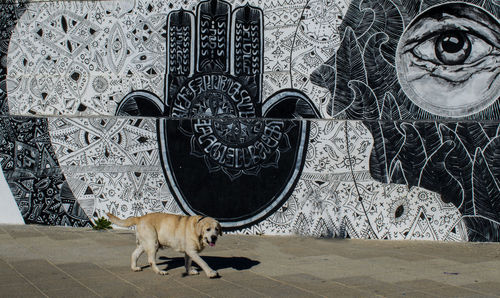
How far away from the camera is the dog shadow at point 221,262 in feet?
25.4

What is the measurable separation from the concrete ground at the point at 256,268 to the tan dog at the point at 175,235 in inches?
7.3

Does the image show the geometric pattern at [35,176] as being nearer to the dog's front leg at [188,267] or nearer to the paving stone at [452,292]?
the dog's front leg at [188,267]

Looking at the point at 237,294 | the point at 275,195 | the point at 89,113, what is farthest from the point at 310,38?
the point at 237,294

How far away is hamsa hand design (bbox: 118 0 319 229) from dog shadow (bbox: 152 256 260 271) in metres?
1.81

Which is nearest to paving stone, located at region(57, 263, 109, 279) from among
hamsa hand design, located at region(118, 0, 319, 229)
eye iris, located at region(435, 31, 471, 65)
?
hamsa hand design, located at region(118, 0, 319, 229)

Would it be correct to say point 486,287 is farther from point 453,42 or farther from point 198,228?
point 453,42

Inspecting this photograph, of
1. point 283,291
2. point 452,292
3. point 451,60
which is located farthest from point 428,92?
point 283,291

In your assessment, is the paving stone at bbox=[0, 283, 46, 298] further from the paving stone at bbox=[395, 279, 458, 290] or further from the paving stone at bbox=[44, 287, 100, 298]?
the paving stone at bbox=[395, 279, 458, 290]

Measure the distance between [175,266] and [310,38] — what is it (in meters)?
4.28

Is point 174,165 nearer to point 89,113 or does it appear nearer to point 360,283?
point 89,113

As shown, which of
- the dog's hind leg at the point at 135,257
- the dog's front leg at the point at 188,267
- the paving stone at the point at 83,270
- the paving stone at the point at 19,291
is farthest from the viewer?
the dog's hind leg at the point at 135,257

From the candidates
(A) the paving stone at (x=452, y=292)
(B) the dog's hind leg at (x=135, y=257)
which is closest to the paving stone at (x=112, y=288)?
(B) the dog's hind leg at (x=135, y=257)

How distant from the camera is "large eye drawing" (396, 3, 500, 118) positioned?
9.50 meters

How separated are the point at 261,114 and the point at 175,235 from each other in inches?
132
